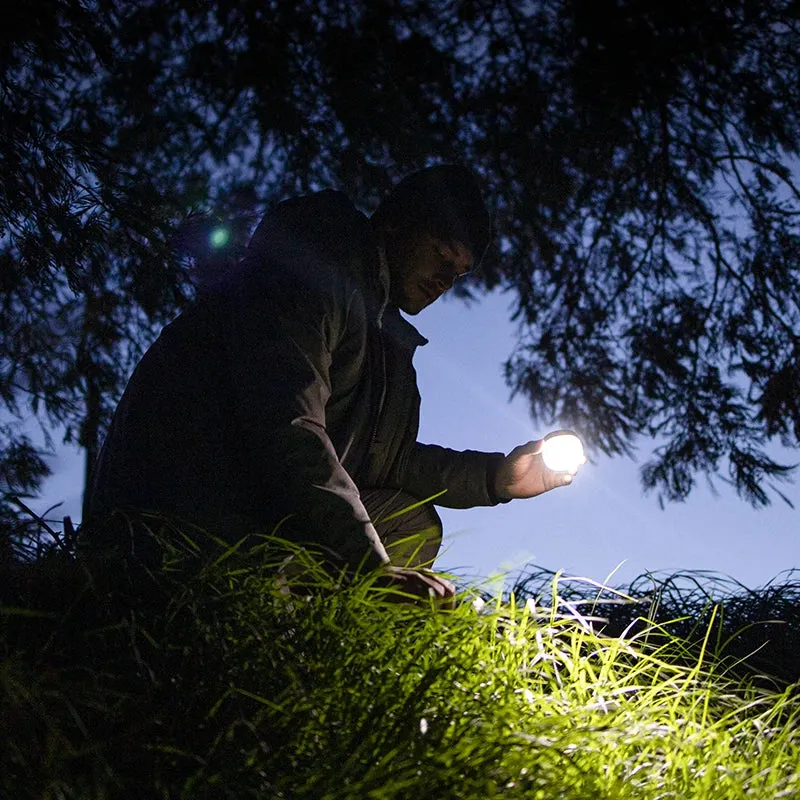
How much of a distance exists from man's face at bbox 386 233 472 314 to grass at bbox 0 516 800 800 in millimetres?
795

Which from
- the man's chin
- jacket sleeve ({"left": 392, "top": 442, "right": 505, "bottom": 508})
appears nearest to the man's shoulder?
the man's chin

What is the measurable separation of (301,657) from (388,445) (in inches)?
35.5

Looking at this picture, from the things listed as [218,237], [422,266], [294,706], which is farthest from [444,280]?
[294,706]

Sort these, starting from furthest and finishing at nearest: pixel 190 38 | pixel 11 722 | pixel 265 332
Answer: pixel 190 38, pixel 265 332, pixel 11 722

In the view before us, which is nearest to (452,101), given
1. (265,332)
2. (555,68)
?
(555,68)

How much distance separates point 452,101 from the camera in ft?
11.2

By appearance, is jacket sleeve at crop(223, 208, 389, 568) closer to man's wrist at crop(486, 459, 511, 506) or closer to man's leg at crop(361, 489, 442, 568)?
man's leg at crop(361, 489, 442, 568)

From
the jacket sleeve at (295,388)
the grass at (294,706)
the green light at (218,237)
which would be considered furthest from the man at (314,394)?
the green light at (218,237)

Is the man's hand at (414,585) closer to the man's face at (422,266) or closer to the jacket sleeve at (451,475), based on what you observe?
the jacket sleeve at (451,475)

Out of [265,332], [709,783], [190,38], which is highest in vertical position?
[190,38]

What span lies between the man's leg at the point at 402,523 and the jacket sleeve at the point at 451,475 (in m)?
0.05

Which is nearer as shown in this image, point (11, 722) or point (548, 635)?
point (11, 722)

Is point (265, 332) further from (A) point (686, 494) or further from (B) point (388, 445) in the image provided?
(A) point (686, 494)

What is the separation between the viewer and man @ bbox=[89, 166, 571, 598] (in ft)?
6.18
